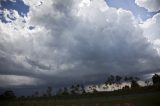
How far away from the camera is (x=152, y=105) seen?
58.1m

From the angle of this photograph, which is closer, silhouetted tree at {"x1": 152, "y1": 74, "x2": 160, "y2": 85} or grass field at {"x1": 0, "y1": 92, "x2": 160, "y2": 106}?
grass field at {"x1": 0, "y1": 92, "x2": 160, "y2": 106}

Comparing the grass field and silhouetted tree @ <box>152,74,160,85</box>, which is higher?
silhouetted tree @ <box>152,74,160,85</box>

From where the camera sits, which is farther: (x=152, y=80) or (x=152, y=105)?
(x=152, y=80)

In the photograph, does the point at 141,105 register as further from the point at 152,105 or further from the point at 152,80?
the point at 152,80

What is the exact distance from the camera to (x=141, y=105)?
5997 centimetres

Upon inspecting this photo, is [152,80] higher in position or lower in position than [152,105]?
higher

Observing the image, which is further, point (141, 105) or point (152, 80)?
point (152, 80)

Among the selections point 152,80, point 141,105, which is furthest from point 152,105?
point 152,80

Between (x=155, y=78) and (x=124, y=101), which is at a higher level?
(x=155, y=78)

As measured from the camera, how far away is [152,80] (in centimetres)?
17688

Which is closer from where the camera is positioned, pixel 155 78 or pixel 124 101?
pixel 124 101

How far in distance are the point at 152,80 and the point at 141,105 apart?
402ft

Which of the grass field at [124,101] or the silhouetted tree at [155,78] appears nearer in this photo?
the grass field at [124,101]

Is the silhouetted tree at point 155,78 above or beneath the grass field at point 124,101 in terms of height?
above
